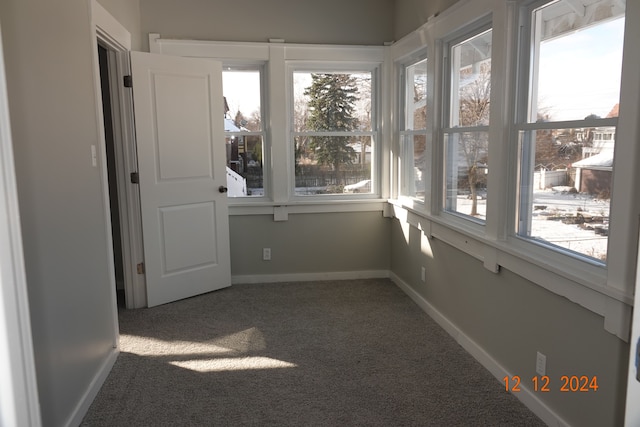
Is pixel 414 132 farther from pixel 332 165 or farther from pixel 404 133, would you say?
pixel 332 165

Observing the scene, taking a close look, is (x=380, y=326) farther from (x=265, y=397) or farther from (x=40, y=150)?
Result: (x=40, y=150)

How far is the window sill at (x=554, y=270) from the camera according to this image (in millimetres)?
1873

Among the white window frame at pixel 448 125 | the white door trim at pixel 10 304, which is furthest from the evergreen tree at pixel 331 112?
the white door trim at pixel 10 304

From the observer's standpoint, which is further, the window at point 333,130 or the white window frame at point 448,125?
the window at point 333,130

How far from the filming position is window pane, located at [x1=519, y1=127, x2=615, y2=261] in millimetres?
2072

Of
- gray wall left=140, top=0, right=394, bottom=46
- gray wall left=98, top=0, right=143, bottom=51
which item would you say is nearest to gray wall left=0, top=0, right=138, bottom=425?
gray wall left=98, top=0, right=143, bottom=51

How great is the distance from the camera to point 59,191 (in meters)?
2.27

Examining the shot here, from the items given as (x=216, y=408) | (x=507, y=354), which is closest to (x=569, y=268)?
(x=507, y=354)

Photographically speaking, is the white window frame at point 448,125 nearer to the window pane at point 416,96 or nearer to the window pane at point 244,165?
the window pane at point 416,96

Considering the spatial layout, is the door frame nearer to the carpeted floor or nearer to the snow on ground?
the carpeted floor

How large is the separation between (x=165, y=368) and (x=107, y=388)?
33 cm

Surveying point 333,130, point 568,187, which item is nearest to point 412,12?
point 333,130

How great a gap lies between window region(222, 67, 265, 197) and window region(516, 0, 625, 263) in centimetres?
256

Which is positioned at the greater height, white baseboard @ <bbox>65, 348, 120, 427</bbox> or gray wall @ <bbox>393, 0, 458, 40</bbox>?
gray wall @ <bbox>393, 0, 458, 40</bbox>
